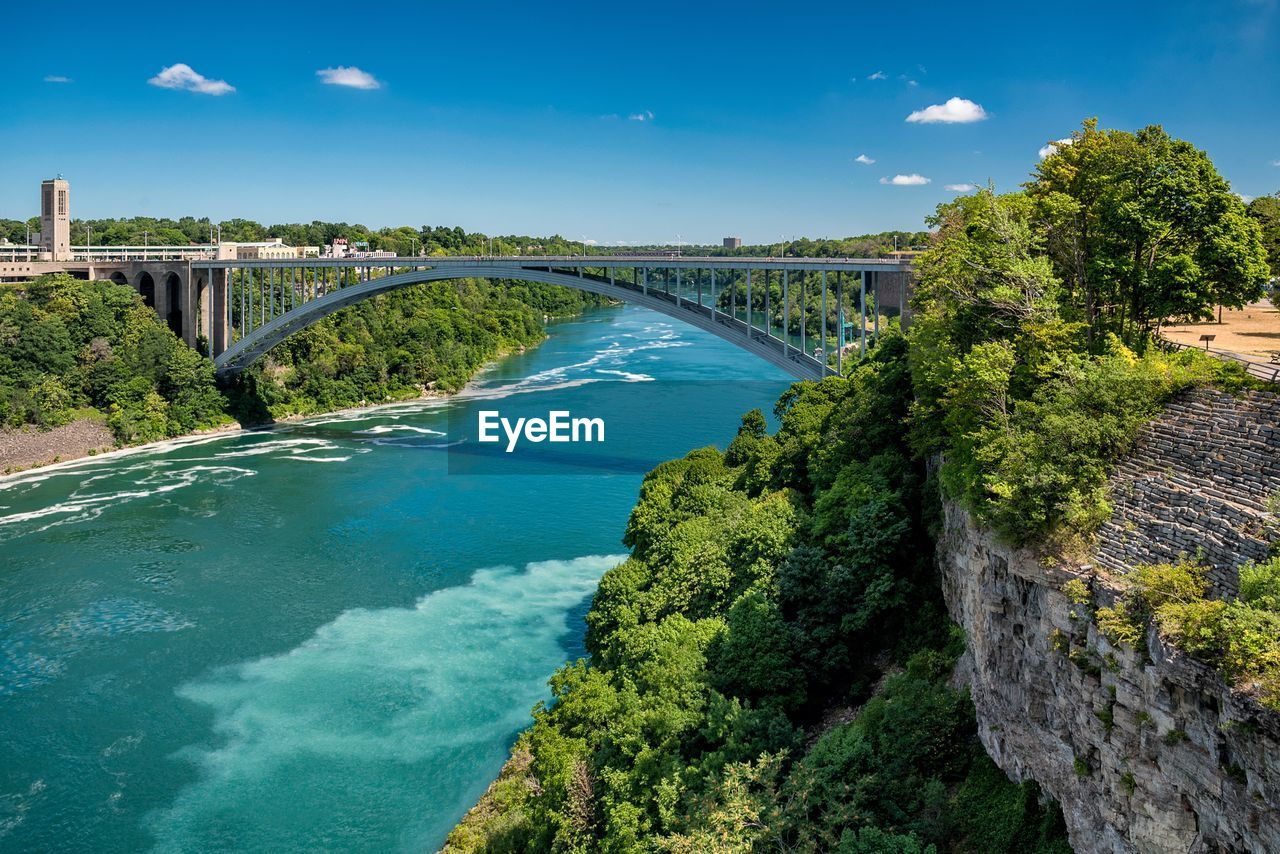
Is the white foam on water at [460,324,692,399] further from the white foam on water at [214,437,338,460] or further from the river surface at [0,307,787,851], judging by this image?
the river surface at [0,307,787,851]

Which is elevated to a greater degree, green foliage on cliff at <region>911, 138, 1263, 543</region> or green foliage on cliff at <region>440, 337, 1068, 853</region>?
green foliage on cliff at <region>911, 138, 1263, 543</region>

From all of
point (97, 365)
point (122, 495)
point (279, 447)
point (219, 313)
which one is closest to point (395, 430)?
point (279, 447)

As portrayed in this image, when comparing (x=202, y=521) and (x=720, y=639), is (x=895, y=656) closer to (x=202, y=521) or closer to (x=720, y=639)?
(x=720, y=639)

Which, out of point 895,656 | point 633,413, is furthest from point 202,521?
point 895,656

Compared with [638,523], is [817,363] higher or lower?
higher

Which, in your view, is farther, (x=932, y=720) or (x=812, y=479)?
(x=812, y=479)

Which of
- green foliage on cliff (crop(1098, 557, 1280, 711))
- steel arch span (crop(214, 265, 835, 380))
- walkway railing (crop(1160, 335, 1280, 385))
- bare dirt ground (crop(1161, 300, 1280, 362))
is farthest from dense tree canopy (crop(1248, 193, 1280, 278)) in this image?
steel arch span (crop(214, 265, 835, 380))
